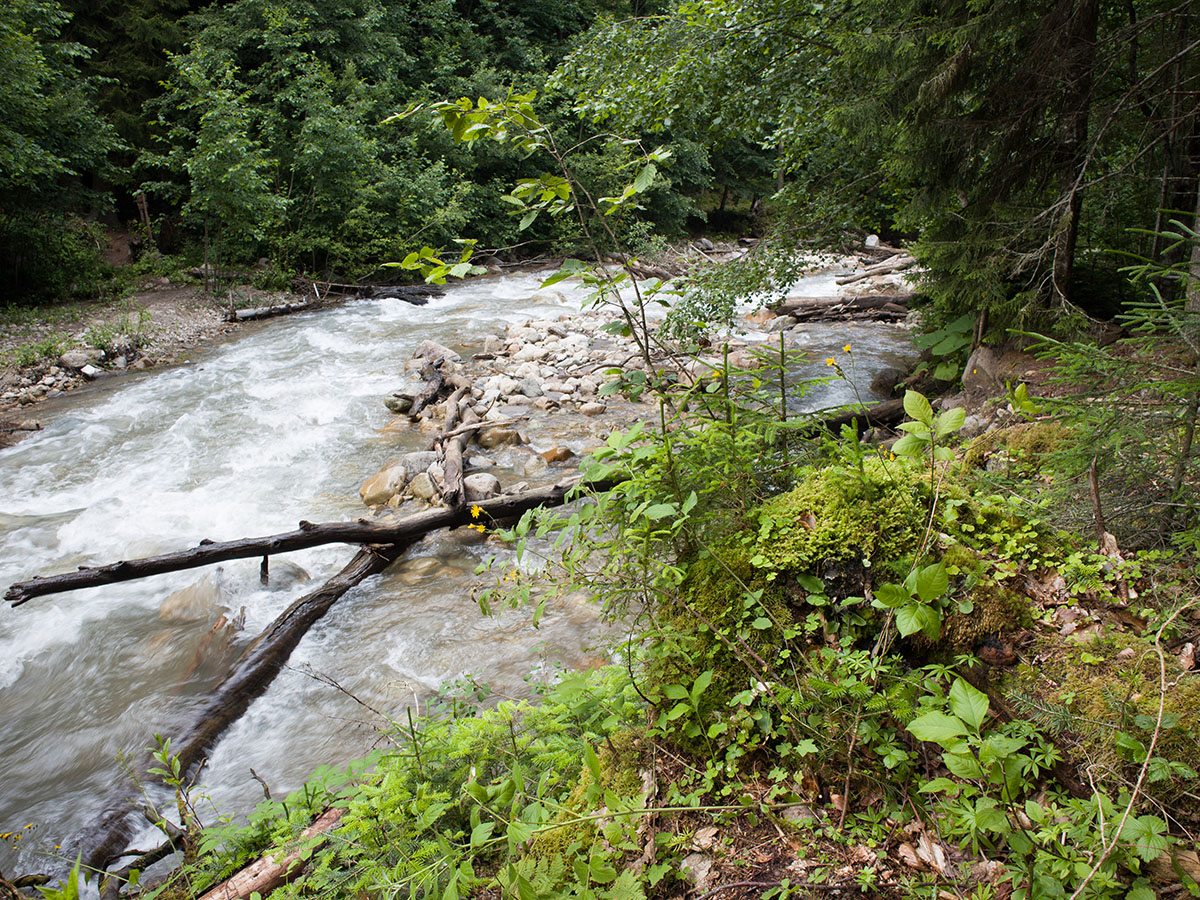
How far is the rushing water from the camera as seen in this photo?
3.91 m

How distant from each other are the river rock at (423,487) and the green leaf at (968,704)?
5795 mm

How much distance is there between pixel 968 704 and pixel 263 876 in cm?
253

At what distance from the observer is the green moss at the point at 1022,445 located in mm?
3005

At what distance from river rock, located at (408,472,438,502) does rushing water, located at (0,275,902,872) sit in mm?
620

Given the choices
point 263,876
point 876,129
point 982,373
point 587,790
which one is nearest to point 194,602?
point 263,876

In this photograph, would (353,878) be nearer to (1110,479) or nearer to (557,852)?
(557,852)

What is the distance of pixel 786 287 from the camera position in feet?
25.5

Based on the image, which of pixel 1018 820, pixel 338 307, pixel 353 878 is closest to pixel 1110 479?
pixel 1018 820

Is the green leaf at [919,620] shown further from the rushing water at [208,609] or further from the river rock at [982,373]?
the river rock at [982,373]

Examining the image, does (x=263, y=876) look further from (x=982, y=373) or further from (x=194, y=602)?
(x=982, y=373)

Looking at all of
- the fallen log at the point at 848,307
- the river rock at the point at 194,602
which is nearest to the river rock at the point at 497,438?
the river rock at the point at 194,602

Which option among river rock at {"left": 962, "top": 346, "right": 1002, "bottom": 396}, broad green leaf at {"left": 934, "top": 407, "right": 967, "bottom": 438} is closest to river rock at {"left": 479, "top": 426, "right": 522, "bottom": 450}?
river rock at {"left": 962, "top": 346, "right": 1002, "bottom": 396}

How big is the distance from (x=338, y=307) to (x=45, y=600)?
42.1 feet

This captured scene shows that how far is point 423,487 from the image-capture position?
22.4 ft
